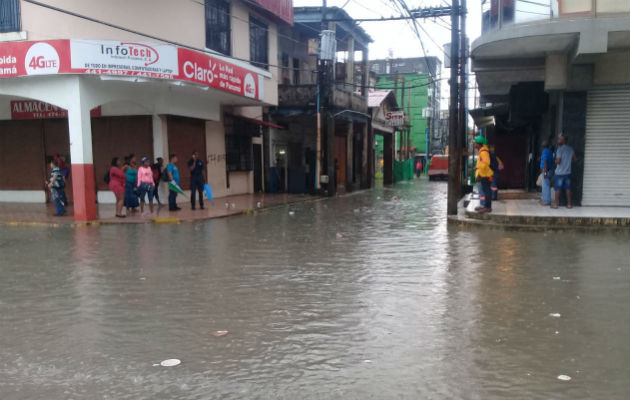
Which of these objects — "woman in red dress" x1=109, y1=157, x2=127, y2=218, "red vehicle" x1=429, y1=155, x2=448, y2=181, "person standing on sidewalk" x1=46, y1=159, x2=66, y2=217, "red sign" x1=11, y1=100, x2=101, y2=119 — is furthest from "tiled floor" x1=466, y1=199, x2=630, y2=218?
"red vehicle" x1=429, y1=155, x2=448, y2=181

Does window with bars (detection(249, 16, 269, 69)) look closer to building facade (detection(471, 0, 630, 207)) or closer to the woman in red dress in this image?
the woman in red dress

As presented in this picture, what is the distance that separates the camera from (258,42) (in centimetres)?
2233

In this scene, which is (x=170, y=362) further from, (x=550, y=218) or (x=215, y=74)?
(x=215, y=74)

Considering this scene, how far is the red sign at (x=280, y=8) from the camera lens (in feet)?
67.7

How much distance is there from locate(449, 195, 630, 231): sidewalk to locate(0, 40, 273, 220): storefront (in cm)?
890

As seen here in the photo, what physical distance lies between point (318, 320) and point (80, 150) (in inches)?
411

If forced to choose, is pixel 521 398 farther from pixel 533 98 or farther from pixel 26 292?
pixel 533 98

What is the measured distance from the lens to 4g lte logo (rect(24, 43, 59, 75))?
12969 millimetres

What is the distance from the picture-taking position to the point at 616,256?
26.7 feet

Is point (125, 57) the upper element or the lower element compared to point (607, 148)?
upper

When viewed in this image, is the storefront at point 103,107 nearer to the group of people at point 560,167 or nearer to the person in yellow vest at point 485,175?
the person in yellow vest at point 485,175

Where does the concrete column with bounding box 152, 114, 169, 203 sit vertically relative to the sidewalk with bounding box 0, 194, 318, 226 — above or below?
above

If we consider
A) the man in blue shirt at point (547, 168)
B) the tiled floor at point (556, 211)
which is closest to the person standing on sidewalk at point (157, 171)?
the tiled floor at point (556, 211)

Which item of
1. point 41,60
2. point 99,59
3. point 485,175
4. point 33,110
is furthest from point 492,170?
point 33,110
